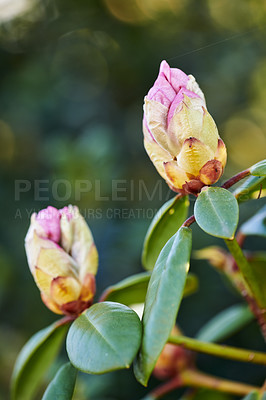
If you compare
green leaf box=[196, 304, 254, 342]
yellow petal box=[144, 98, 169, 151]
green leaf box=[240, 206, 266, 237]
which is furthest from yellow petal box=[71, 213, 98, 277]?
green leaf box=[196, 304, 254, 342]

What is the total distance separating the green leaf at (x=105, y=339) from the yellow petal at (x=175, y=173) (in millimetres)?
206

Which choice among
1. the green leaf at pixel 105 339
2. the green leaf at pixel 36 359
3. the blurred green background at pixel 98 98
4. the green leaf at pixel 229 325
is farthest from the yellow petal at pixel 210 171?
the blurred green background at pixel 98 98

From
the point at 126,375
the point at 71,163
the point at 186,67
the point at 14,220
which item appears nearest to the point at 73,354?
the point at 126,375

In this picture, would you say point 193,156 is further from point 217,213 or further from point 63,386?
point 63,386

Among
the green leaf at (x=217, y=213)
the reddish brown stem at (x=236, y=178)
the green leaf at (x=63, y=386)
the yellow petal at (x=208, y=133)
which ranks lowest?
the green leaf at (x=63, y=386)

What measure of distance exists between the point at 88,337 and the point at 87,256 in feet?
0.63

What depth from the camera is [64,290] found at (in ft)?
2.62

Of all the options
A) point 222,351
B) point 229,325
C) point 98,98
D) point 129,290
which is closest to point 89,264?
point 129,290

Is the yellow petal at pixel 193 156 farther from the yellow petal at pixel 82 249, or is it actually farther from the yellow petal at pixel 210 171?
the yellow petal at pixel 82 249

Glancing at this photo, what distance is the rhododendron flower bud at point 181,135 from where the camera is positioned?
70 cm

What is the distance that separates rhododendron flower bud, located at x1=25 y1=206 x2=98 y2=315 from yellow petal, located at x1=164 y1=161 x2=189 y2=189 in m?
0.20

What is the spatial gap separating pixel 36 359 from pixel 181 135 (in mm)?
536

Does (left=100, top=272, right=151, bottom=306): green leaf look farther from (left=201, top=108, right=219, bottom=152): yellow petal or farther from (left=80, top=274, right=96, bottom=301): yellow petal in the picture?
(left=201, top=108, right=219, bottom=152): yellow petal

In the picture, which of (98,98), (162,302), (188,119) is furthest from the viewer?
(98,98)
